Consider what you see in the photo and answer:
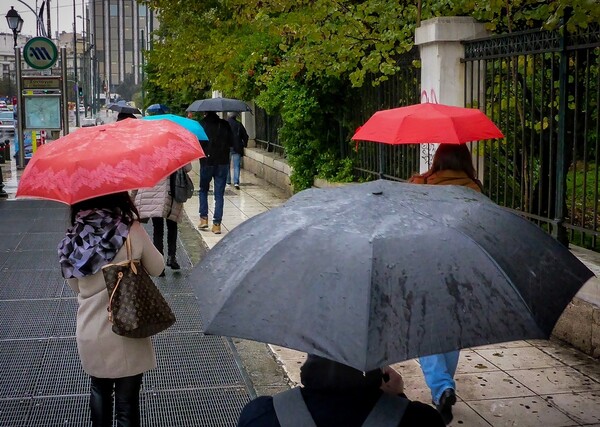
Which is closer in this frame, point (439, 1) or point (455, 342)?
point (455, 342)

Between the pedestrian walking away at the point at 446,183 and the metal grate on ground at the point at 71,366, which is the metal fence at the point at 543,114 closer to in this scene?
the pedestrian walking away at the point at 446,183

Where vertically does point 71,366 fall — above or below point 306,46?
below

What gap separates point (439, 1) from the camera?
9.96 metres

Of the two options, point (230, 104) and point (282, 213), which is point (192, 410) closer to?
point (282, 213)

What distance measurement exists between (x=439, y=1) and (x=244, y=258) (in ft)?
26.5

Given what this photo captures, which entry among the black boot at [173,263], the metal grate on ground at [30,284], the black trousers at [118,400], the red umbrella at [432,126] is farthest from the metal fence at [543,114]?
the metal grate on ground at [30,284]

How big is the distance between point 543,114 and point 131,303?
479 cm

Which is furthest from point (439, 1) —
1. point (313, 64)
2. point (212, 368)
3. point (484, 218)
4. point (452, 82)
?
point (484, 218)

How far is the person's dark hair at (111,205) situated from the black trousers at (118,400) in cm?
78

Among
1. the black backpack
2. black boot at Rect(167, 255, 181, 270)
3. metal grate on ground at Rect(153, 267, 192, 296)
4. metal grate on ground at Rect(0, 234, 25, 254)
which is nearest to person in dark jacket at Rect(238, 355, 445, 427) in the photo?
metal grate on ground at Rect(153, 267, 192, 296)

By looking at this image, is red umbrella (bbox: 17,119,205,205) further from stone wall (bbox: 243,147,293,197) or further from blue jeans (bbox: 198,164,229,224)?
stone wall (bbox: 243,147,293,197)

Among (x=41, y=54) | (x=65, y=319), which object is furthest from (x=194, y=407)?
(x=41, y=54)

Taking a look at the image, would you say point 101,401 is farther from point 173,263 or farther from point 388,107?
point 388,107

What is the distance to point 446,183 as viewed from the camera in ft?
17.3
